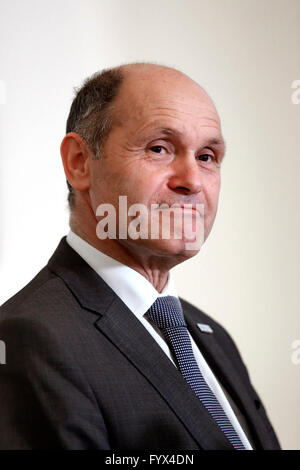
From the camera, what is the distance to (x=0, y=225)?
1.69 metres

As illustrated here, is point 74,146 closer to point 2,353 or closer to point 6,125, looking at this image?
point 2,353

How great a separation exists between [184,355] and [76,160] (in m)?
0.38

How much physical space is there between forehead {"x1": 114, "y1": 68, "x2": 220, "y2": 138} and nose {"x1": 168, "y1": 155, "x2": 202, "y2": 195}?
0.05 meters

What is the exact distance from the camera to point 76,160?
3.81 feet

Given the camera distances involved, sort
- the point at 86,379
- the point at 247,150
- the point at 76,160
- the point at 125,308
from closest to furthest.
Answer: the point at 86,379 < the point at 125,308 < the point at 76,160 < the point at 247,150

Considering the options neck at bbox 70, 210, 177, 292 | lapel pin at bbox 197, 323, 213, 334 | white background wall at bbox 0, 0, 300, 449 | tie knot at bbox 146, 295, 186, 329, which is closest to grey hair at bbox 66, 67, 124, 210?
neck at bbox 70, 210, 177, 292

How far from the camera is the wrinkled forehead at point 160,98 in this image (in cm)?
107

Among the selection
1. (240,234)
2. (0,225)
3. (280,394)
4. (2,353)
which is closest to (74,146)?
(2,353)

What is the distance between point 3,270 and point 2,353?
758 mm

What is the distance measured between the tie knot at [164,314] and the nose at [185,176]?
19 cm

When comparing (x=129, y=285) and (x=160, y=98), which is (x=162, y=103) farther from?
(x=129, y=285)

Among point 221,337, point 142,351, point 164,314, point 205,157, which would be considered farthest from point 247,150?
point 142,351

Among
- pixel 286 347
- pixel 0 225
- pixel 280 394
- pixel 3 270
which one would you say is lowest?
pixel 280 394

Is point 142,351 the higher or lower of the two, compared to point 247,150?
lower
